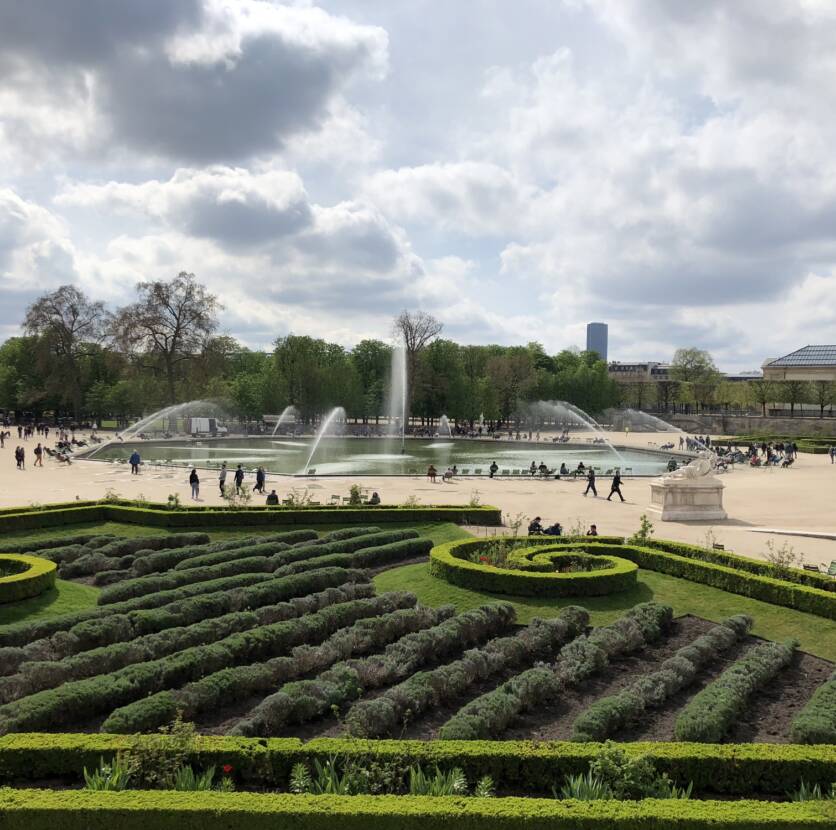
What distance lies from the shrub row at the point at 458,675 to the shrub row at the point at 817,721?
4198 mm

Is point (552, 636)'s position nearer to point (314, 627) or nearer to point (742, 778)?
point (314, 627)

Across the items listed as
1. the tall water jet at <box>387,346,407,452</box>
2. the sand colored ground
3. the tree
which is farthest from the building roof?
the sand colored ground

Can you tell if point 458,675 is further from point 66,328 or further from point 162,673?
point 66,328

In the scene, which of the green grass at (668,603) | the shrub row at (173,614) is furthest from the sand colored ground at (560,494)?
the shrub row at (173,614)

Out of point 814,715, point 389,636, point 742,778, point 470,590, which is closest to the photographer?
point 742,778

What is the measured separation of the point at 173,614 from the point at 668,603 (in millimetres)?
10265

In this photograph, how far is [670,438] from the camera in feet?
277

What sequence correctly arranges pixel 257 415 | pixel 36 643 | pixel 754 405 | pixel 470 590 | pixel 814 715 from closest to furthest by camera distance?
pixel 814 715 < pixel 36 643 < pixel 470 590 < pixel 257 415 < pixel 754 405

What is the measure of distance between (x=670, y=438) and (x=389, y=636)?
75.9 meters

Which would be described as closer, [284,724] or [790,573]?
[284,724]

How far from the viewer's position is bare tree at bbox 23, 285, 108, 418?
75.8 metres

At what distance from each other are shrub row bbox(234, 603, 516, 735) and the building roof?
4688 inches

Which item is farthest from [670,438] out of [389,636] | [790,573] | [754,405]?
[389,636]

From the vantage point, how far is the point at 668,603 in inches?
658
